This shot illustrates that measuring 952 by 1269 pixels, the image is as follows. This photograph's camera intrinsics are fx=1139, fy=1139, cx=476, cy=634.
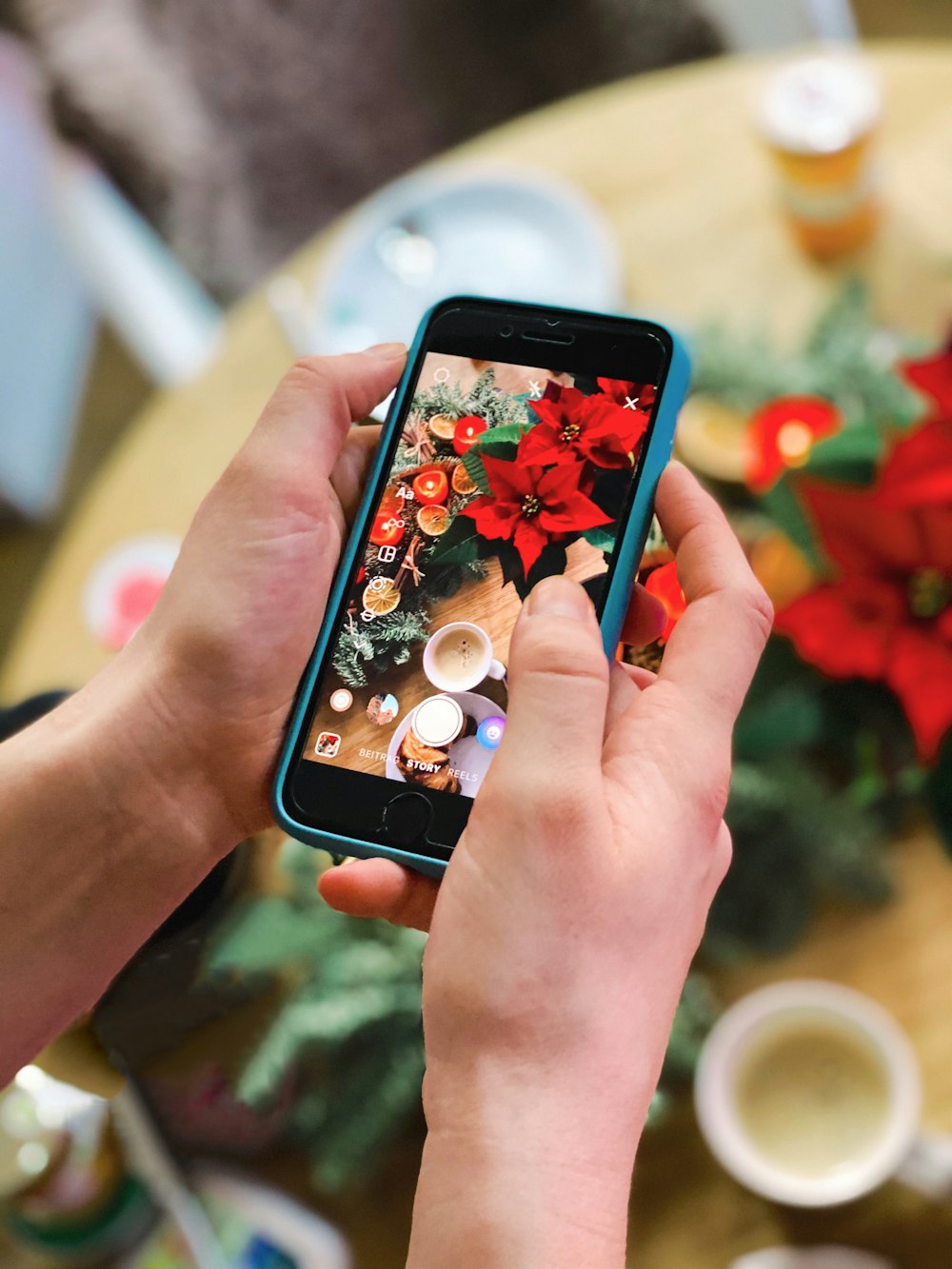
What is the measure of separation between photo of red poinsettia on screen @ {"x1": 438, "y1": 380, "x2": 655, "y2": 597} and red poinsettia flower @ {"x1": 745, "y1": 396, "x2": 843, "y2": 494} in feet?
0.65

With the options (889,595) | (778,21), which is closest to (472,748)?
(889,595)

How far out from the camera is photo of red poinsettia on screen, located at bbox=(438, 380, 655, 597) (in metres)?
0.43

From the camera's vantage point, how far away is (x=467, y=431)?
45cm

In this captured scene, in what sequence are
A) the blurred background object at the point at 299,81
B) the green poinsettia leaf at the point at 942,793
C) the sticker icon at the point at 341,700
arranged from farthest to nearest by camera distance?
the blurred background object at the point at 299,81, the green poinsettia leaf at the point at 942,793, the sticker icon at the point at 341,700

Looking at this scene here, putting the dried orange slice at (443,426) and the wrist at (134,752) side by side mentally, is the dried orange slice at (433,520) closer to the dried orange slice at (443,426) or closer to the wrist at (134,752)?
the dried orange slice at (443,426)

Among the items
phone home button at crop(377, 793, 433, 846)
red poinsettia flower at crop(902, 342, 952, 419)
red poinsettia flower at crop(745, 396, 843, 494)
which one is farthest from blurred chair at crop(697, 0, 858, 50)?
phone home button at crop(377, 793, 433, 846)

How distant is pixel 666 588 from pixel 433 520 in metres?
0.10

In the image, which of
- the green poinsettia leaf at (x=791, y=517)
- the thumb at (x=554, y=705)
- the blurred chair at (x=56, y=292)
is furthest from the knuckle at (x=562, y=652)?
the blurred chair at (x=56, y=292)

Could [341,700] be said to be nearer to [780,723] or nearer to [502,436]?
[502,436]

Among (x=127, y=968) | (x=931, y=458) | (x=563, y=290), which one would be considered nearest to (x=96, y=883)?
(x=127, y=968)

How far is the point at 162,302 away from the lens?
113 centimetres

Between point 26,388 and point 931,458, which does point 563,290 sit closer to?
point 931,458

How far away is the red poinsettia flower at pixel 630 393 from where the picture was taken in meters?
0.44

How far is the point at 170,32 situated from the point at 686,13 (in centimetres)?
67
